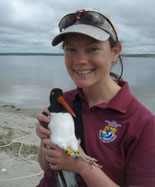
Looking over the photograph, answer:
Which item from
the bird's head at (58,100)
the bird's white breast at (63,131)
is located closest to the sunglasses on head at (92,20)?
the bird's head at (58,100)

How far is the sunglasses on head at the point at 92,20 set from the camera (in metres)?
2.22

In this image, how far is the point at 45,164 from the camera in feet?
8.45

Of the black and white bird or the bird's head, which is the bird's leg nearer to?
the black and white bird

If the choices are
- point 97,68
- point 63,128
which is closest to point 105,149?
point 63,128

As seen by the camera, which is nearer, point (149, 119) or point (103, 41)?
point (149, 119)

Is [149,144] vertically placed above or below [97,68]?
below

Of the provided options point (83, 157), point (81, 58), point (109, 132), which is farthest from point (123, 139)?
point (81, 58)

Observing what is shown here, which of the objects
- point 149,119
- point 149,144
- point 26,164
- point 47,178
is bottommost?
point 26,164

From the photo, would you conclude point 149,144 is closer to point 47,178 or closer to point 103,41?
point 103,41

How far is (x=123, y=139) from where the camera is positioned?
6.72ft

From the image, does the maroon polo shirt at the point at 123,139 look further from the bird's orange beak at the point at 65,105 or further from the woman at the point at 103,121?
the bird's orange beak at the point at 65,105

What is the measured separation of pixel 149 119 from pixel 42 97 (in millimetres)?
16692

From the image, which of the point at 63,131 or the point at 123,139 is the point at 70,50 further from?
the point at 123,139

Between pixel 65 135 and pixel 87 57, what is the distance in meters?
0.84
